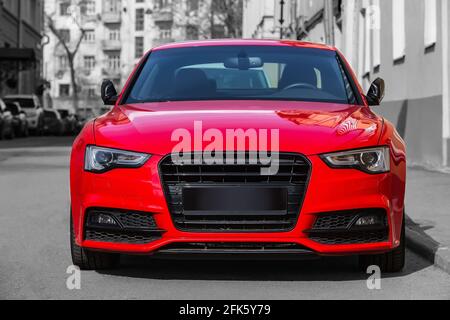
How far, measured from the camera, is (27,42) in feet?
223

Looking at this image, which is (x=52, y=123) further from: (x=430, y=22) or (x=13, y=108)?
(x=430, y=22)

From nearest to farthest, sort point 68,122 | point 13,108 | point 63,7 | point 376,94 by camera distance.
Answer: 1. point 376,94
2. point 13,108
3. point 68,122
4. point 63,7

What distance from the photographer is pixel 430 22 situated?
1831 cm

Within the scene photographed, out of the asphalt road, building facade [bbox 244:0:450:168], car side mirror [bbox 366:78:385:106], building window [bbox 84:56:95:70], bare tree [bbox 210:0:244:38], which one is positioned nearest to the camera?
the asphalt road

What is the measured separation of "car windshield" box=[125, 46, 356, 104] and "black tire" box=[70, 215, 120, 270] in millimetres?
1248

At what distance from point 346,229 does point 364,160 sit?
41 cm

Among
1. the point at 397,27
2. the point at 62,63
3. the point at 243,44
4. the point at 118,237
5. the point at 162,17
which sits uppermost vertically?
the point at 162,17

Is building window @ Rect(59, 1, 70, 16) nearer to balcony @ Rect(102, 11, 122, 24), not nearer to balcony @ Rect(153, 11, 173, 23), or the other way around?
balcony @ Rect(102, 11, 122, 24)

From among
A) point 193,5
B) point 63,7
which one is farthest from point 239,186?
point 63,7

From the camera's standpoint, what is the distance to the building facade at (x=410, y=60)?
16859mm

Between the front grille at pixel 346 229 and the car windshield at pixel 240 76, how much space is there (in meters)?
1.35

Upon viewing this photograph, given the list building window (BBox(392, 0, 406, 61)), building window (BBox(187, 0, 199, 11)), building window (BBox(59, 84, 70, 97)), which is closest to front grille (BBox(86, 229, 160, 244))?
building window (BBox(392, 0, 406, 61))

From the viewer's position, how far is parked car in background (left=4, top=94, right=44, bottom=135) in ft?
153

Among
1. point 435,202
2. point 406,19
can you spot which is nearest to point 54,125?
point 406,19
